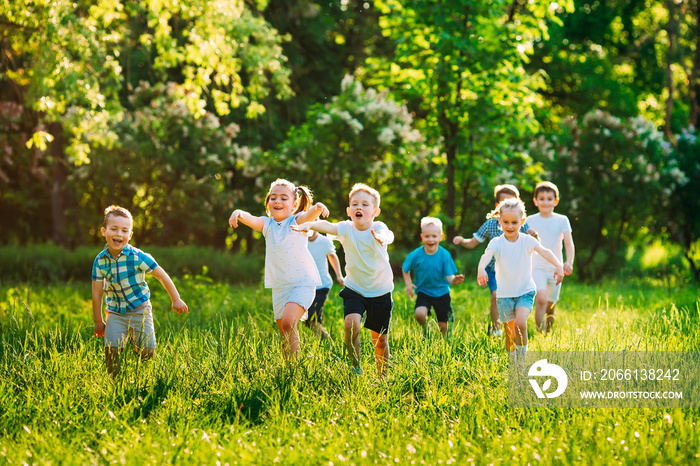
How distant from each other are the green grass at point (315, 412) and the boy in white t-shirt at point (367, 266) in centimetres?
28

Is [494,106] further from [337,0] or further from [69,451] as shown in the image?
[337,0]

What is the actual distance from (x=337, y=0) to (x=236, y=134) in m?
5.47

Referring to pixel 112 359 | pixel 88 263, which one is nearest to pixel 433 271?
pixel 112 359

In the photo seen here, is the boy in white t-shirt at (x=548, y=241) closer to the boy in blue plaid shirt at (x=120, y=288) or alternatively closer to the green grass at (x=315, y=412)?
the green grass at (x=315, y=412)

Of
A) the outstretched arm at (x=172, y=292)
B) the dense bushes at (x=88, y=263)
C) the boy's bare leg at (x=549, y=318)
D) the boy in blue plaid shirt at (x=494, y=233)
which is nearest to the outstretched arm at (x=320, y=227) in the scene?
the outstretched arm at (x=172, y=292)

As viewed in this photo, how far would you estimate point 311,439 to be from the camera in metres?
3.91

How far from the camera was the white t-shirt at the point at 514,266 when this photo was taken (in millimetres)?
5668

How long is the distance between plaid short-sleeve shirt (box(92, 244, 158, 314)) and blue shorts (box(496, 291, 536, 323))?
2.95m

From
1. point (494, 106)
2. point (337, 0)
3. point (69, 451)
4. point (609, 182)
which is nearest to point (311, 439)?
point (69, 451)

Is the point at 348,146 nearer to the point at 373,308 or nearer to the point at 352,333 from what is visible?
the point at 373,308

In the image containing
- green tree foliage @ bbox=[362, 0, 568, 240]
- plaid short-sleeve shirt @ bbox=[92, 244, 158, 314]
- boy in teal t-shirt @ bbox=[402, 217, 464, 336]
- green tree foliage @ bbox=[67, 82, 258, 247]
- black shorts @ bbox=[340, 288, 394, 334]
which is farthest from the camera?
green tree foliage @ bbox=[67, 82, 258, 247]

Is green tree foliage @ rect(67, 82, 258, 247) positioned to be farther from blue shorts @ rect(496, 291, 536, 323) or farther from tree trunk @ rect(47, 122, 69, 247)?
blue shorts @ rect(496, 291, 536, 323)

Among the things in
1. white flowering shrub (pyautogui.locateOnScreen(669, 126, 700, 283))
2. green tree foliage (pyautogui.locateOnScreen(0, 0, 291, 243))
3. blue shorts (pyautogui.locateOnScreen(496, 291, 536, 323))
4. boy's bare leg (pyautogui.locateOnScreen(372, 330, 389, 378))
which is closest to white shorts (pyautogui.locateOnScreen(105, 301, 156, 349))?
boy's bare leg (pyautogui.locateOnScreen(372, 330, 389, 378))

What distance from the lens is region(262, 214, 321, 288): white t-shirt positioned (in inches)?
220
